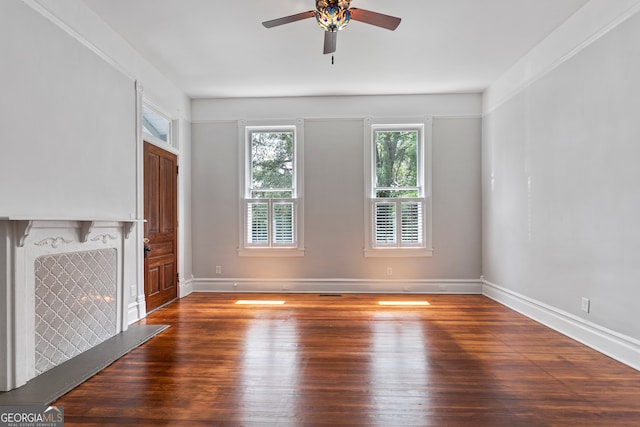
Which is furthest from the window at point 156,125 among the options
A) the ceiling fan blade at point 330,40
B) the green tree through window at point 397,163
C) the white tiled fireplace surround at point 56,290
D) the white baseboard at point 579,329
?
the white baseboard at point 579,329

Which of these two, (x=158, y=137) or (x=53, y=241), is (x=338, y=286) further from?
(x=53, y=241)

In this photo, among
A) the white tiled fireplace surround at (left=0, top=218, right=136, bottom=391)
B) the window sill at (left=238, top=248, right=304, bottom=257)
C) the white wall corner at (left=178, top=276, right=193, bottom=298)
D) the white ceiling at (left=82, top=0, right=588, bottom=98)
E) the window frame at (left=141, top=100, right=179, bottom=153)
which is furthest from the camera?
the window sill at (left=238, top=248, right=304, bottom=257)

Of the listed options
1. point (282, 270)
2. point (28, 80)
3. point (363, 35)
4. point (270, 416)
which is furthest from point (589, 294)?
point (28, 80)

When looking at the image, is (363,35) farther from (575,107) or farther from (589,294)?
(589,294)

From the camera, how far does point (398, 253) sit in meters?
5.62

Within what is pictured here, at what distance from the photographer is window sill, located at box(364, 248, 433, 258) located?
560 centimetres

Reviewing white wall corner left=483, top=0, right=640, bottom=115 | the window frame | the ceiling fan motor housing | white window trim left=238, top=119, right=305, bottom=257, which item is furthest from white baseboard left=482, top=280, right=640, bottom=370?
the window frame

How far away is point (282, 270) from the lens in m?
5.73

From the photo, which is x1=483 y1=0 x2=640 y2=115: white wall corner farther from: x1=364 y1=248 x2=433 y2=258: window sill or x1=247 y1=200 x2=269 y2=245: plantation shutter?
x1=247 y1=200 x2=269 y2=245: plantation shutter

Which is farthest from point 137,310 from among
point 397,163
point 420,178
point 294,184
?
point 420,178

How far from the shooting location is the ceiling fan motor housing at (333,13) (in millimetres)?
2826

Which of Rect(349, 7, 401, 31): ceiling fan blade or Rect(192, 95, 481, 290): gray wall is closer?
Rect(349, 7, 401, 31): ceiling fan blade

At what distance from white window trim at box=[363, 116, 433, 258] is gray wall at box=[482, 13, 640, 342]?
3.42 feet

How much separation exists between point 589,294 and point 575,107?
5.78ft
